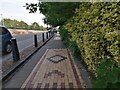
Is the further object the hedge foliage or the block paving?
the block paving

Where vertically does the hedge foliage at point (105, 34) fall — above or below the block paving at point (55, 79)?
above

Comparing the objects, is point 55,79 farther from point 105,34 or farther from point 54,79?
point 105,34

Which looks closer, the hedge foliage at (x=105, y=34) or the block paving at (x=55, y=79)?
the hedge foliage at (x=105, y=34)

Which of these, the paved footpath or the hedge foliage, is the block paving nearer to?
the paved footpath

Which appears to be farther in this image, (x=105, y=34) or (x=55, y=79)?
(x=55, y=79)

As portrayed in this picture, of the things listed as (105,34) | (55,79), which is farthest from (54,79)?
(105,34)

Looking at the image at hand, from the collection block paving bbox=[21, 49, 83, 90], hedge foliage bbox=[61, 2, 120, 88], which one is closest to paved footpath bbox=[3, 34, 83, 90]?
block paving bbox=[21, 49, 83, 90]

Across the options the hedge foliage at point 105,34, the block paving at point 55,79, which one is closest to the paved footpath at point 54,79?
the block paving at point 55,79

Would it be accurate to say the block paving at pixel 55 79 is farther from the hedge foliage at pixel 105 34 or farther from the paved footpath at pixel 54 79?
the hedge foliage at pixel 105 34

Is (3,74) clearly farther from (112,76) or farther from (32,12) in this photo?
(32,12)

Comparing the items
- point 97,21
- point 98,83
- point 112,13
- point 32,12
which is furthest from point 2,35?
point 98,83

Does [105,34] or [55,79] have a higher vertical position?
[105,34]

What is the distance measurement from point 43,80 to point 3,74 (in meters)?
1.71

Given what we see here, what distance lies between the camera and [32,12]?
23.6 meters
